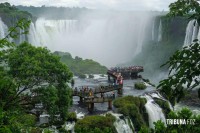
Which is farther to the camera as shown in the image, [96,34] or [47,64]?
[96,34]

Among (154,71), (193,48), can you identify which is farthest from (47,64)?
(154,71)

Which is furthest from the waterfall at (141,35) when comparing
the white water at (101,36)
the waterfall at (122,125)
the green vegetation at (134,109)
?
the waterfall at (122,125)

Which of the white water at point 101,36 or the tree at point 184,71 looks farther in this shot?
the white water at point 101,36

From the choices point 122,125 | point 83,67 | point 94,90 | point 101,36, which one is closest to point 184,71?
point 122,125

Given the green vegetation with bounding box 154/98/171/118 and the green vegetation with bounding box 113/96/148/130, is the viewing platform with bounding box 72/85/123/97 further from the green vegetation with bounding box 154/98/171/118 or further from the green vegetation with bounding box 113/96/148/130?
the green vegetation with bounding box 154/98/171/118

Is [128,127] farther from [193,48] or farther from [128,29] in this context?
[128,29]

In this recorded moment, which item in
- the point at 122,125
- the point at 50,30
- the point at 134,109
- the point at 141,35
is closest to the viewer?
the point at 122,125

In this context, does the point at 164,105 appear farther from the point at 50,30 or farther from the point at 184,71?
the point at 50,30

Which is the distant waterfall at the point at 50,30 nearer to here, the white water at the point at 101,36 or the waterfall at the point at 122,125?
the white water at the point at 101,36
